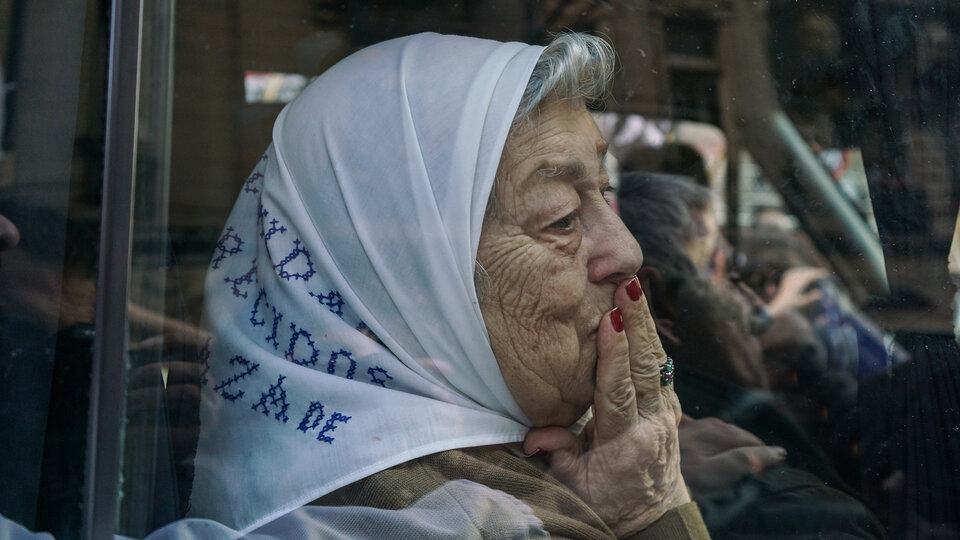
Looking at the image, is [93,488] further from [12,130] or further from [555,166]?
[555,166]

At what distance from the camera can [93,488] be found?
1.34 metres

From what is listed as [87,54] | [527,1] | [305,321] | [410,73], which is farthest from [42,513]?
[527,1]

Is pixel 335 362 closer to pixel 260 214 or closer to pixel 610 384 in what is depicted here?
pixel 260 214

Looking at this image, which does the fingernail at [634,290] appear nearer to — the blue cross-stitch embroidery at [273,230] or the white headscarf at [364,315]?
the white headscarf at [364,315]

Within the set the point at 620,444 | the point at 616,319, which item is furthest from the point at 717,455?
the point at 616,319

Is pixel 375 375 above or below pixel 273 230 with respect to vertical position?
below

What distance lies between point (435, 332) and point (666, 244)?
0.91 m

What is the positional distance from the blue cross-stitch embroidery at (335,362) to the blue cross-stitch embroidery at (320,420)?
69mm

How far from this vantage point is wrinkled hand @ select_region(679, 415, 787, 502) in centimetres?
171

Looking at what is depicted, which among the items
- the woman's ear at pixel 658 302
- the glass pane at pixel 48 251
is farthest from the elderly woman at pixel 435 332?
the glass pane at pixel 48 251

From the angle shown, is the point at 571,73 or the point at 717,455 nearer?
the point at 571,73

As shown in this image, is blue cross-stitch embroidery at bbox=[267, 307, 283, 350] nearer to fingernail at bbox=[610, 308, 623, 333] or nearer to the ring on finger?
fingernail at bbox=[610, 308, 623, 333]

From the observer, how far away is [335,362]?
4.88 feet

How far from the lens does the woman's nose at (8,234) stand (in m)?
1.40
